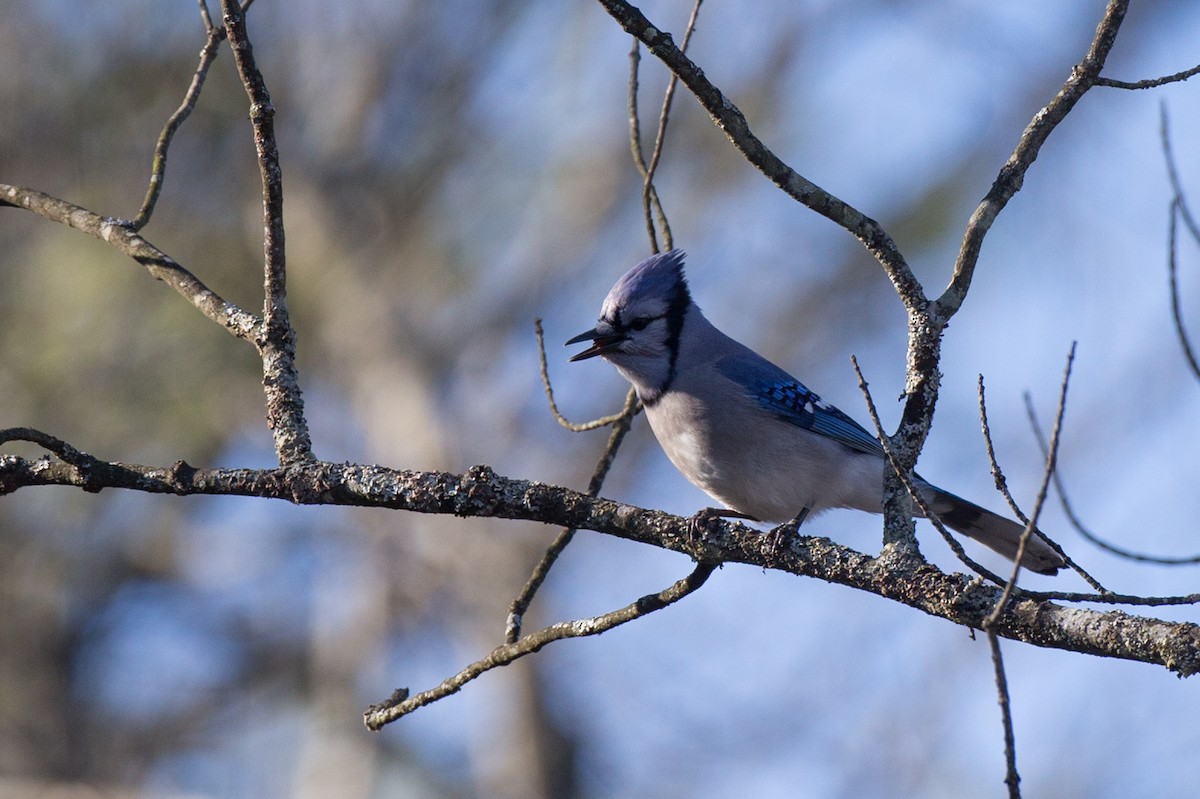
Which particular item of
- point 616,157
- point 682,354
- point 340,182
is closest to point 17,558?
point 340,182

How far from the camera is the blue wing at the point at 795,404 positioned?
3590 millimetres

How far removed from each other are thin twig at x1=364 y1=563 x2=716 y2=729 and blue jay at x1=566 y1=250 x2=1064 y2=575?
40.7 inches

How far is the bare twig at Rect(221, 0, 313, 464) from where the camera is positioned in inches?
84.7

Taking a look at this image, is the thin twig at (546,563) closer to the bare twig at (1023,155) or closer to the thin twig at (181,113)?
the bare twig at (1023,155)

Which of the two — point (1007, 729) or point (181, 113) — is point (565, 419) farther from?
point (1007, 729)

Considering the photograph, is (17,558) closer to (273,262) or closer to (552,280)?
(552,280)

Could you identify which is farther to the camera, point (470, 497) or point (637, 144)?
point (637, 144)

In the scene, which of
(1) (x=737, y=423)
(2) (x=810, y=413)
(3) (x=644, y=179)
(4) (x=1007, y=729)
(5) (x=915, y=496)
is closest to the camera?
(4) (x=1007, y=729)

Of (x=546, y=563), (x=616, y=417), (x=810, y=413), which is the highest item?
(x=810, y=413)

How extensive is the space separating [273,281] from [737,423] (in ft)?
4.90

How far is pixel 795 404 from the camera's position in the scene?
365 cm

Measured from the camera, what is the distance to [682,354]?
12.1ft

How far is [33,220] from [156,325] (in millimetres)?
1271

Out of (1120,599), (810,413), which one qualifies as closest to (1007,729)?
(1120,599)
